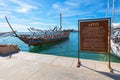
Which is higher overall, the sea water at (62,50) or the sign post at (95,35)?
the sign post at (95,35)

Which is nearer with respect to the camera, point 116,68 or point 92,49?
point 116,68

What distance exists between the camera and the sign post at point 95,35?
485 cm

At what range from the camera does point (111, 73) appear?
4.33 metres

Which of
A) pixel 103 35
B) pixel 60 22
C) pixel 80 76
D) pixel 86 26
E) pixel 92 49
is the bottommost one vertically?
pixel 80 76

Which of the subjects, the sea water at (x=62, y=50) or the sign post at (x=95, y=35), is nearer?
the sign post at (x=95, y=35)

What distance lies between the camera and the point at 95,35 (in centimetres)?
503

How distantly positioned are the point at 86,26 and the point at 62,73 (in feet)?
7.97

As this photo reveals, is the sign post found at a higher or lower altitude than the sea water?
higher

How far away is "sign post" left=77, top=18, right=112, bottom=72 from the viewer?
4.85m

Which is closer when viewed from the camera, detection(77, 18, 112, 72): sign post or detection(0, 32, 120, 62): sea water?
detection(77, 18, 112, 72): sign post

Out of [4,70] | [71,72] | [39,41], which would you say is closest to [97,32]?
[71,72]

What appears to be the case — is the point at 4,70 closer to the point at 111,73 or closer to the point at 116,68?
the point at 111,73

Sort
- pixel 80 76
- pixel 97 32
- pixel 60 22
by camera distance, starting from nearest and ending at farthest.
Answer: pixel 80 76 < pixel 97 32 < pixel 60 22

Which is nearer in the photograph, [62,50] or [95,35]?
[95,35]
